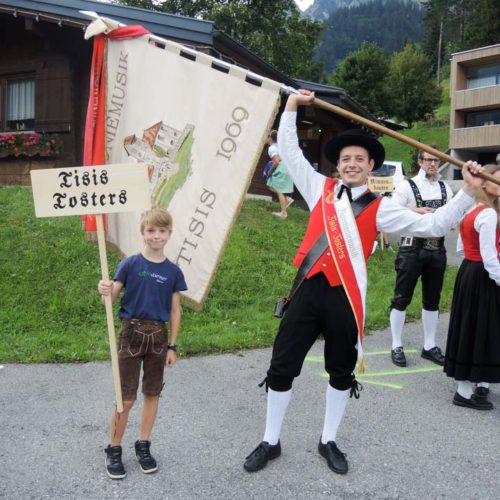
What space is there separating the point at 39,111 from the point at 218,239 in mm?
9690

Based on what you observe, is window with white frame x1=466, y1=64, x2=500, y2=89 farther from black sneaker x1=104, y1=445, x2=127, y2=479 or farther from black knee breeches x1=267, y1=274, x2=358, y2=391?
black sneaker x1=104, y1=445, x2=127, y2=479

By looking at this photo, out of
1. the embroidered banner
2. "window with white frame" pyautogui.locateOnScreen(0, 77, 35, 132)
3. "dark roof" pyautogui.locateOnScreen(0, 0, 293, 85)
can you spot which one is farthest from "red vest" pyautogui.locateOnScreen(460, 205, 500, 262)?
"window with white frame" pyautogui.locateOnScreen(0, 77, 35, 132)

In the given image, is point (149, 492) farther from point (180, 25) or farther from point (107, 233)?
point (180, 25)

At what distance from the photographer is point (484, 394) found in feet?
14.3

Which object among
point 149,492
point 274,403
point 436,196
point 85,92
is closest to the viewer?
point 149,492

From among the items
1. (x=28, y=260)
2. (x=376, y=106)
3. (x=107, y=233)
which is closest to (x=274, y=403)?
(x=107, y=233)

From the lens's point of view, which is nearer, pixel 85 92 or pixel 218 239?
pixel 218 239

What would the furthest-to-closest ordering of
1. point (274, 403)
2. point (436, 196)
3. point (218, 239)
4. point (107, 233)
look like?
point (436, 196), point (107, 233), point (218, 239), point (274, 403)

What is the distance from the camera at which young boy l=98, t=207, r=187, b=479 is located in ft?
10.2

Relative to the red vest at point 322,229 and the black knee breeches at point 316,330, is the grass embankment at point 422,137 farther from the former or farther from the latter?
the black knee breeches at point 316,330

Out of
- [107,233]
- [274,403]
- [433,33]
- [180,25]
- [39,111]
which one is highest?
[433,33]

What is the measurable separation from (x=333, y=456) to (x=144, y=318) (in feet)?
4.67

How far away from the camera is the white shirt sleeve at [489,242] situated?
4.14 meters

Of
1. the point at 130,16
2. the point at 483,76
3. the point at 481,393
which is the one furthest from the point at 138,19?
the point at 483,76
